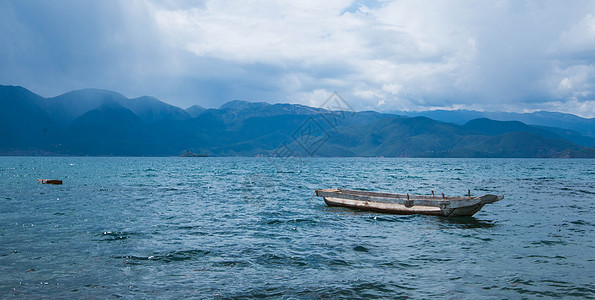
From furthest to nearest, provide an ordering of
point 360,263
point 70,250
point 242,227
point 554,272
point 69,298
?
point 242,227 < point 70,250 < point 360,263 < point 554,272 < point 69,298

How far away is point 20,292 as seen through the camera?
1239 cm

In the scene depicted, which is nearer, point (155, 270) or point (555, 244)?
point (155, 270)

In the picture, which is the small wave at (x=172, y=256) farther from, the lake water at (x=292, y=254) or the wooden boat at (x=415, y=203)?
the wooden boat at (x=415, y=203)

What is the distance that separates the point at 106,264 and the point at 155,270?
2316 millimetres

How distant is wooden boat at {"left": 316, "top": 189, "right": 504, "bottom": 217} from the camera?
26.3m

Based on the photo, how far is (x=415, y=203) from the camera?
28094 millimetres

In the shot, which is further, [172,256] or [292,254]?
[292,254]

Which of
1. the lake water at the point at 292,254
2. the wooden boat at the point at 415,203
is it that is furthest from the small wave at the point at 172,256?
the wooden boat at the point at 415,203

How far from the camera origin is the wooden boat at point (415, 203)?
2627cm

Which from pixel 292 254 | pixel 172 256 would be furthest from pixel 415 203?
pixel 172 256

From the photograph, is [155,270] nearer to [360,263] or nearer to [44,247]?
[44,247]

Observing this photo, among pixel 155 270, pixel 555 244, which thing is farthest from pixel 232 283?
pixel 555 244

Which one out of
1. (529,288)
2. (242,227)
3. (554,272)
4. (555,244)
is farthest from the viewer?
(242,227)

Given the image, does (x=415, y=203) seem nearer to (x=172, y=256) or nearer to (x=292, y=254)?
(x=292, y=254)
